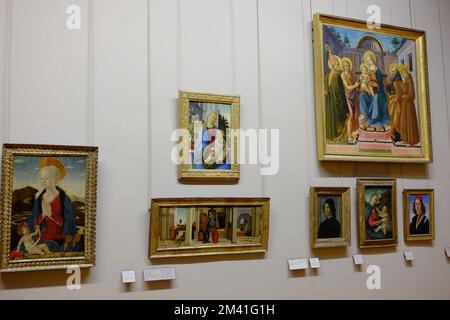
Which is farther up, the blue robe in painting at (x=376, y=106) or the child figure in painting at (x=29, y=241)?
the blue robe in painting at (x=376, y=106)

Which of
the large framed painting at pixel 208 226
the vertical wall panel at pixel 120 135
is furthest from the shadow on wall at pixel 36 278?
the large framed painting at pixel 208 226

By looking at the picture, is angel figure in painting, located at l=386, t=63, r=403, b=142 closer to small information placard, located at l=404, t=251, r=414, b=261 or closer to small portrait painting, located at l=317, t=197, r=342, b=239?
small portrait painting, located at l=317, t=197, r=342, b=239

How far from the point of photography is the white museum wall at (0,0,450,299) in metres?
4.36

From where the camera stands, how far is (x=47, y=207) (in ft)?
13.8

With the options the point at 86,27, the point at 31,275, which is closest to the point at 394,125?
the point at 86,27

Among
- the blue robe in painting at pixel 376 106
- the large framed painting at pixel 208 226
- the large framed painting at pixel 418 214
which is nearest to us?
the large framed painting at pixel 208 226

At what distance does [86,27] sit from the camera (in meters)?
Result: 4.58

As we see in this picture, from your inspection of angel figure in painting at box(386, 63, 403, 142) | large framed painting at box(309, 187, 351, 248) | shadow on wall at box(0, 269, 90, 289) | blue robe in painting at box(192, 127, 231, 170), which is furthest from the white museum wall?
angel figure in painting at box(386, 63, 403, 142)

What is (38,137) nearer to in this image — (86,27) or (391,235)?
(86,27)

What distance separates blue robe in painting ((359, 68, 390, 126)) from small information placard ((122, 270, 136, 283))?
3269 millimetres

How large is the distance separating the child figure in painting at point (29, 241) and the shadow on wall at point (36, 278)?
211 mm

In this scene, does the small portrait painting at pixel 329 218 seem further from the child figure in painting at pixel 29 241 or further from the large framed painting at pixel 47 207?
the child figure in painting at pixel 29 241

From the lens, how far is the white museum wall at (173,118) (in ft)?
14.3
